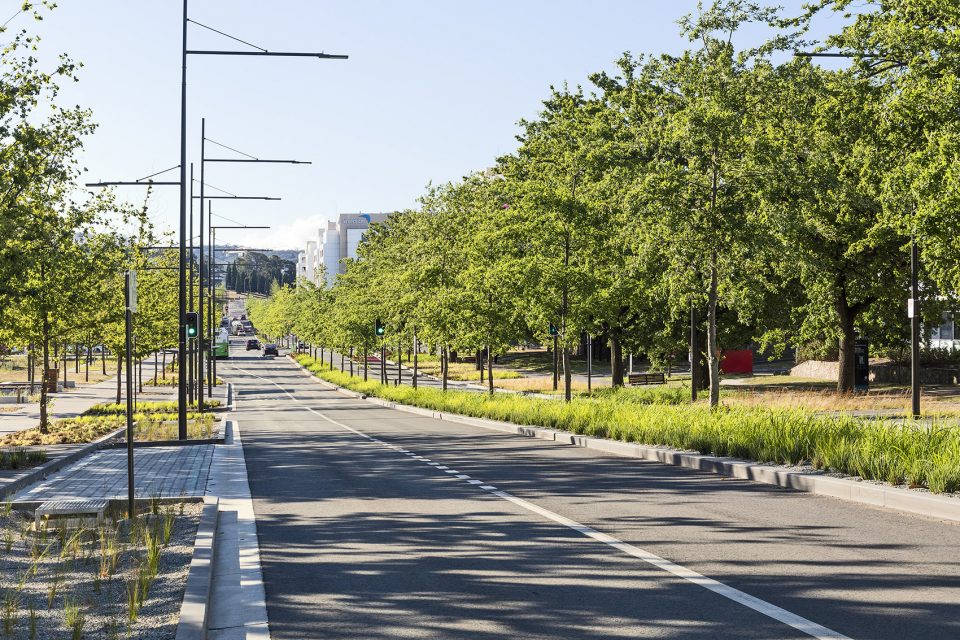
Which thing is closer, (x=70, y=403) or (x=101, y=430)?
(x=101, y=430)

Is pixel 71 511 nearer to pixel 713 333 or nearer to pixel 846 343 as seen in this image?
pixel 713 333

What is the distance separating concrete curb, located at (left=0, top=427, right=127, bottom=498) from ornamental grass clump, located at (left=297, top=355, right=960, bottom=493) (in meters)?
10.1

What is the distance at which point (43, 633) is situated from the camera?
249 inches

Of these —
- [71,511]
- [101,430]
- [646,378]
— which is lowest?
[101,430]

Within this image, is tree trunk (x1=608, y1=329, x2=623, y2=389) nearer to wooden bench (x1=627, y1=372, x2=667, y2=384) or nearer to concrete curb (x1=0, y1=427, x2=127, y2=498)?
wooden bench (x1=627, y1=372, x2=667, y2=384)

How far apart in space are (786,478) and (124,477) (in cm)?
951

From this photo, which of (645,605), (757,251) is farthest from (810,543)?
(757,251)

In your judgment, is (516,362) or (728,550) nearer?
(728,550)

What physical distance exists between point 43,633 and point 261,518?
18.2 ft

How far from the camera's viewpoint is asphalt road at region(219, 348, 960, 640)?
6645mm

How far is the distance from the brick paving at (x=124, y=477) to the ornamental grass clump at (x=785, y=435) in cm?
784

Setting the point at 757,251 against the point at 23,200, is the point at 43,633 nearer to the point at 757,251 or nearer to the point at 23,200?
the point at 757,251

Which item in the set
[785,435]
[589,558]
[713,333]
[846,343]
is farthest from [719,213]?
[846,343]

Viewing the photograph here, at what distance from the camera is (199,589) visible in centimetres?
724
